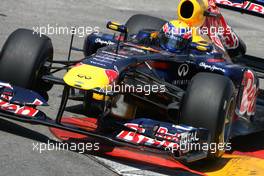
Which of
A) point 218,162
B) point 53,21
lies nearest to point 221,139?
point 218,162

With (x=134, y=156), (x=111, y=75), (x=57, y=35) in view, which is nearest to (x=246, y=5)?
(x=111, y=75)

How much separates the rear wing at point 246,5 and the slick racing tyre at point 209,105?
8.96ft

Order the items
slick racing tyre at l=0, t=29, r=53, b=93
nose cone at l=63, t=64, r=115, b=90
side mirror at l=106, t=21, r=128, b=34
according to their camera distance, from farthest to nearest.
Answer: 1. side mirror at l=106, t=21, r=128, b=34
2. slick racing tyre at l=0, t=29, r=53, b=93
3. nose cone at l=63, t=64, r=115, b=90

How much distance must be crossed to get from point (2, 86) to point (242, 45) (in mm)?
4268

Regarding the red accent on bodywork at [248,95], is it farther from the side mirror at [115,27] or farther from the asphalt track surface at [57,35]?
the asphalt track surface at [57,35]

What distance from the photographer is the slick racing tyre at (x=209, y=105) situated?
23.0 feet

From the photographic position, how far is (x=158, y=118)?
838cm

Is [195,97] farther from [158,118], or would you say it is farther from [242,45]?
[242,45]

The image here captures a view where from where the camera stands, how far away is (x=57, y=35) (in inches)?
516

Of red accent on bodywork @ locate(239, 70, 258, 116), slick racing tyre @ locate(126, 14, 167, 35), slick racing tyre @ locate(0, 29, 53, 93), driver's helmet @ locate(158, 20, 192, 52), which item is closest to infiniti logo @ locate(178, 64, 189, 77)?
driver's helmet @ locate(158, 20, 192, 52)

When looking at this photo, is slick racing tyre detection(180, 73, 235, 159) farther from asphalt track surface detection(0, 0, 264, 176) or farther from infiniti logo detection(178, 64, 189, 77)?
infiniti logo detection(178, 64, 189, 77)

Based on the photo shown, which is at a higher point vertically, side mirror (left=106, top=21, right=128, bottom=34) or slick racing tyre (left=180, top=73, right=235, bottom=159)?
side mirror (left=106, top=21, right=128, bottom=34)

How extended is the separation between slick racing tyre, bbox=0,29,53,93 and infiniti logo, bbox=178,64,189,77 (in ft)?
5.21

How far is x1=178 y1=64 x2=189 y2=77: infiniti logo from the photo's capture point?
26.9ft
